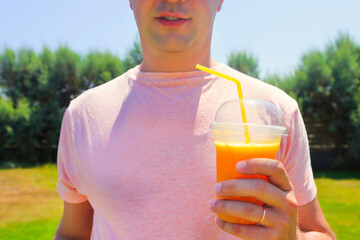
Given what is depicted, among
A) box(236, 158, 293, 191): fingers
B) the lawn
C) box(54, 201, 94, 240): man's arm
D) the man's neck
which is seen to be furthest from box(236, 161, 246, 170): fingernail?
the lawn

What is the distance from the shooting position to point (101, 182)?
1.50 m

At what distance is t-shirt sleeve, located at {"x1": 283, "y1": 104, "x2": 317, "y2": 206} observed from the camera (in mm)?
1478

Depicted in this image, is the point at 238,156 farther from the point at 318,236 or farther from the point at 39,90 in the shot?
the point at 39,90

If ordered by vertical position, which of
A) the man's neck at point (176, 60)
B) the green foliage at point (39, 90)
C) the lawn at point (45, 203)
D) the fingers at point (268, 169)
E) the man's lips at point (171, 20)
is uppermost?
the man's lips at point (171, 20)

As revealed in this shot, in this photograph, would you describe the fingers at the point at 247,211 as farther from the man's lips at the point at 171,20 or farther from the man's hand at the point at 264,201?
the man's lips at the point at 171,20

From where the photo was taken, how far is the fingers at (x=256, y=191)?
1.04 m

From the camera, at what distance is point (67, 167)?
165 centimetres

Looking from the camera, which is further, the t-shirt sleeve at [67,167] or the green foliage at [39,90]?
the green foliage at [39,90]

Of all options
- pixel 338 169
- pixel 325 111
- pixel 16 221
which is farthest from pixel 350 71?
pixel 16 221

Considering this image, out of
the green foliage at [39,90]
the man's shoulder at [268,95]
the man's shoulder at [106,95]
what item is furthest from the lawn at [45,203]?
the man's shoulder at [268,95]

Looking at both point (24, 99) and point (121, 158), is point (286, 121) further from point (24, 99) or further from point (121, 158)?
point (24, 99)

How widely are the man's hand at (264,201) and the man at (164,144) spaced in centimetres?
35

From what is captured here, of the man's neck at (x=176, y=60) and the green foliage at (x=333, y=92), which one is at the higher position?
the man's neck at (x=176, y=60)

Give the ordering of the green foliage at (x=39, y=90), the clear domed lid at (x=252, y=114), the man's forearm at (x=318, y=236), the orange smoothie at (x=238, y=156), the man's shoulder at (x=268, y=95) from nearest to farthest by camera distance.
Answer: the orange smoothie at (x=238, y=156)
the clear domed lid at (x=252, y=114)
the man's forearm at (x=318, y=236)
the man's shoulder at (x=268, y=95)
the green foliage at (x=39, y=90)
